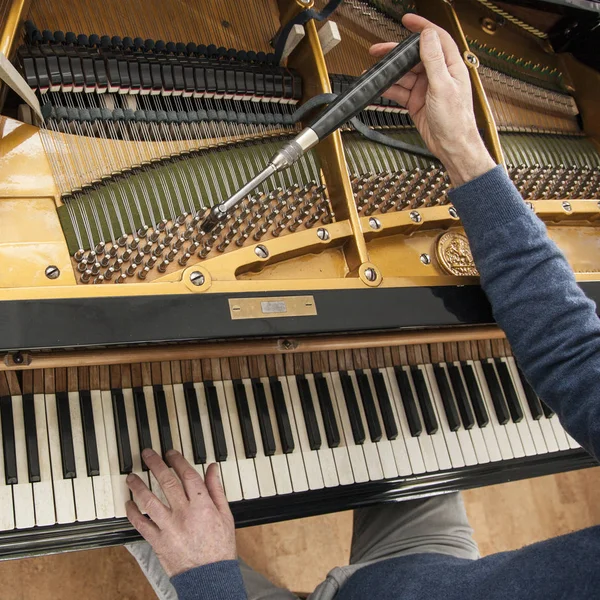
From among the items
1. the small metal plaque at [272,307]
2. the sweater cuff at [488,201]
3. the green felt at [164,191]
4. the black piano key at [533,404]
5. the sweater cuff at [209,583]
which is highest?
the green felt at [164,191]

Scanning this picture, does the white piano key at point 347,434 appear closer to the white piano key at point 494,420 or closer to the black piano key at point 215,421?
the black piano key at point 215,421

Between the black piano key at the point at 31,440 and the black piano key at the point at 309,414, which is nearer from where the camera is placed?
the black piano key at the point at 31,440

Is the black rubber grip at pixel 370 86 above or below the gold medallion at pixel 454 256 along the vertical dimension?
above

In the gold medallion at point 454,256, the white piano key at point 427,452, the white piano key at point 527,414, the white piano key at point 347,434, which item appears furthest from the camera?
the white piano key at point 527,414

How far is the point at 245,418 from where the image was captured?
184 cm

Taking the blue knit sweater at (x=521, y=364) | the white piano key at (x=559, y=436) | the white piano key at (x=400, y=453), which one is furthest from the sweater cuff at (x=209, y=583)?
the white piano key at (x=559, y=436)

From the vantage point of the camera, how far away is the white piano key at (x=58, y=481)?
5.31 feet

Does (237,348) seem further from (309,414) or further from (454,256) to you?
(454,256)

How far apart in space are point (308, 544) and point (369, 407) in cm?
127

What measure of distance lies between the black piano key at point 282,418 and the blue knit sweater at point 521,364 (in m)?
0.37

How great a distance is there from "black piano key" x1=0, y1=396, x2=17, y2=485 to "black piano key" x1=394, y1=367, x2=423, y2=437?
1.13m

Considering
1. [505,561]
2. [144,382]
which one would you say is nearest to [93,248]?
[144,382]

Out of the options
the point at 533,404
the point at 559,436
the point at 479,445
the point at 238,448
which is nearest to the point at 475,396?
the point at 479,445

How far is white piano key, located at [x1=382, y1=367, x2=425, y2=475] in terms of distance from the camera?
6.66 ft
